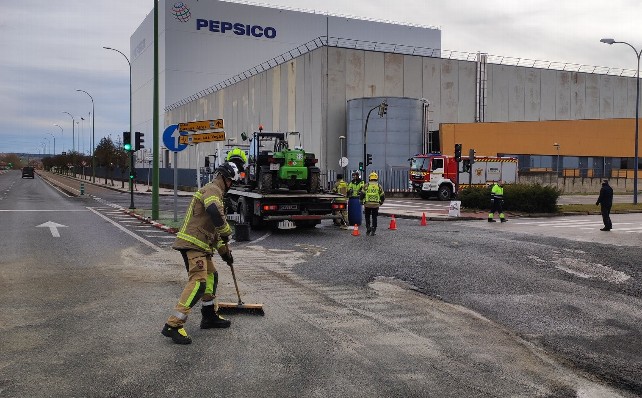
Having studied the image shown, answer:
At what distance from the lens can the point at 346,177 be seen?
159ft

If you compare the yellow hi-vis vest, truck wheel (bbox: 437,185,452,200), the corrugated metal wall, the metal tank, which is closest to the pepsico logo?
the corrugated metal wall

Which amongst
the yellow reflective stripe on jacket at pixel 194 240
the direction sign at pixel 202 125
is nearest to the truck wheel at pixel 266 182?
the direction sign at pixel 202 125

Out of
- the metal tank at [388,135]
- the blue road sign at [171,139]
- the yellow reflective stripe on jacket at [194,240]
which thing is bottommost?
the yellow reflective stripe on jacket at [194,240]

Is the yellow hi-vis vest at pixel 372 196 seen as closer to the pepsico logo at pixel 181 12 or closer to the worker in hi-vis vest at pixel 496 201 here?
the worker in hi-vis vest at pixel 496 201

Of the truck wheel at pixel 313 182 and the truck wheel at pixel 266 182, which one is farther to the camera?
the truck wheel at pixel 313 182

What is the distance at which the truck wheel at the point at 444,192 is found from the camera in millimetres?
39062

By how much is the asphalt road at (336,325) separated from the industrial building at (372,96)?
105 ft

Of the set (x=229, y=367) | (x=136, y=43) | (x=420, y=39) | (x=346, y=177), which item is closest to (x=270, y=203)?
(x=229, y=367)

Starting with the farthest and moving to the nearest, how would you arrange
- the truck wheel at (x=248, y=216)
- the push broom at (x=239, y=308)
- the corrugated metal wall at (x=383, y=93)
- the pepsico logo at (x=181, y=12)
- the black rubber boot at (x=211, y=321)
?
the pepsico logo at (x=181, y=12)
the corrugated metal wall at (x=383, y=93)
the truck wheel at (x=248, y=216)
the push broom at (x=239, y=308)
the black rubber boot at (x=211, y=321)

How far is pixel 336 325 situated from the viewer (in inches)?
286

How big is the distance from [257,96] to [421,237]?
45858mm

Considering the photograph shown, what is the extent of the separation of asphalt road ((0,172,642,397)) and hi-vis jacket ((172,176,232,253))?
40.2 inches

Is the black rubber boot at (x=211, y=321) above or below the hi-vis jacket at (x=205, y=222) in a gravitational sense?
below

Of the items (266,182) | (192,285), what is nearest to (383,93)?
(266,182)
